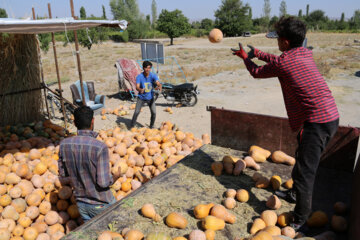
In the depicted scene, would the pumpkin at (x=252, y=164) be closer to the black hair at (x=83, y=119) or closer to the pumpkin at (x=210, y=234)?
the pumpkin at (x=210, y=234)

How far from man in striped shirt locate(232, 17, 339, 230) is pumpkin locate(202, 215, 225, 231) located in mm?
727

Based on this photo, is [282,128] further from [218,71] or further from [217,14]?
[217,14]

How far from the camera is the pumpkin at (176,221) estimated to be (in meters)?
2.73

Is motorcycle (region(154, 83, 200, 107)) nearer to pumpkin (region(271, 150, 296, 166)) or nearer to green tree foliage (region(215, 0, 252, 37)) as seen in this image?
Answer: pumpkin (region(271, 150, 296, 166))

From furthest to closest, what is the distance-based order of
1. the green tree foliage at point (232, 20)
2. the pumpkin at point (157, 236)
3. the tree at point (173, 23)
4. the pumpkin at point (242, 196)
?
the green tree foliage at point (232, 20)
the tree at point (173, 23)
the pumpkin at point (242, 196)
the pumpkin at point (157, 236)

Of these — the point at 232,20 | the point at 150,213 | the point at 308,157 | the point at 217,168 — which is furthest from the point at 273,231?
the point at 232,20

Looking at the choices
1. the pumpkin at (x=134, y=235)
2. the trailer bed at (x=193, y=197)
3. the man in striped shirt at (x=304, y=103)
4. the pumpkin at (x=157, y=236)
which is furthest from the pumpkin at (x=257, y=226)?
the pumpkin at (x=134, y=235)

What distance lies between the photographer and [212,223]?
2.66 metres

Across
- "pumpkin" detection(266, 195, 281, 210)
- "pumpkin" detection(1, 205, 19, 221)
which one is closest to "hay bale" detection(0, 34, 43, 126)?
"pumpkin" detection(1, 205, 19, 221)

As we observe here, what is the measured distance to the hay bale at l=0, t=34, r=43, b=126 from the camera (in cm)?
641

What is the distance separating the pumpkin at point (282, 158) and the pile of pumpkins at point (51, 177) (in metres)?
1.72

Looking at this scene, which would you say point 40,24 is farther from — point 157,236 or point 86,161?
point 157,236

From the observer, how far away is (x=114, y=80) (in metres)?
17.0

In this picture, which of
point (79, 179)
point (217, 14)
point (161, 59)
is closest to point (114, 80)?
point (161, 59)
